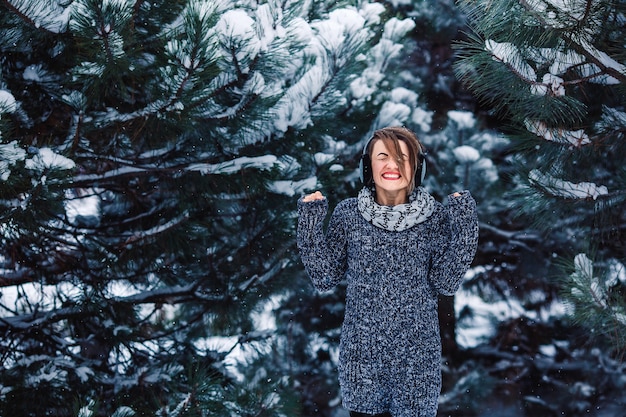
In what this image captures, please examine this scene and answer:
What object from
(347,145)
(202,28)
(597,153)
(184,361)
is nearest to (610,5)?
(597,153)

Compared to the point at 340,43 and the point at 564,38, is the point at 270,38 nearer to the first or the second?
the point at 340,43

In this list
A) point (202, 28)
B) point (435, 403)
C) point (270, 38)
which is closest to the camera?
point (435, 403)

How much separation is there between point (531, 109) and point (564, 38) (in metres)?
0.29

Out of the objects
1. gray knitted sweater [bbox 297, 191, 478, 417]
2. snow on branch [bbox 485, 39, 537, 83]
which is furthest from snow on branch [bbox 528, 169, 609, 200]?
gray knitted sweater [bbox 297, 191, 478, 417]

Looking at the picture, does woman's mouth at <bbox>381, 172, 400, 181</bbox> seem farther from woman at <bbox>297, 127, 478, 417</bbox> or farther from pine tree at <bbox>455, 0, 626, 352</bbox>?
pine tree at <bbox>455, 0, 626, 352</bbox>

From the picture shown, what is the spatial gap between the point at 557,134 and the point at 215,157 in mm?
1159

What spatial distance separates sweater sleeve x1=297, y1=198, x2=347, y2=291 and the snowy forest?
55 centimetres

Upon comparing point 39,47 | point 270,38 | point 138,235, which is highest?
point 39,47

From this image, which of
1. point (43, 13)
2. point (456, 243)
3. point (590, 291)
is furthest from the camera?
point (590, 291)

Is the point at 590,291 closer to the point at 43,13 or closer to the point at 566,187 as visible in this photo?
the point at 566,187

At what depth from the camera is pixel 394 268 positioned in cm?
143

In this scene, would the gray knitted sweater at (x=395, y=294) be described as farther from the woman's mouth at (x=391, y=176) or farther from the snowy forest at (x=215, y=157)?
the snowy forest at (x=215, y=157)

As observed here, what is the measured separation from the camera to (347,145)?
9.50 ft

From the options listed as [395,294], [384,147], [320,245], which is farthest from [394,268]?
[384,147]
